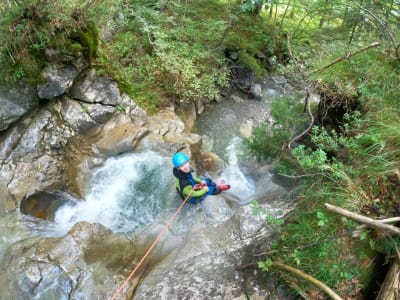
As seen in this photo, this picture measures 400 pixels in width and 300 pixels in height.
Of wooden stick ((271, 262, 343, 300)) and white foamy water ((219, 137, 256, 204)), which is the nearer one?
wooden stick ((271, 262, 343, 300))

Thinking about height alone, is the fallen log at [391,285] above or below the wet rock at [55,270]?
above

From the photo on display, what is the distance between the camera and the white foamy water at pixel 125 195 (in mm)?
5375

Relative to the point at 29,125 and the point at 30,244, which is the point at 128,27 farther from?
the point at 30,244

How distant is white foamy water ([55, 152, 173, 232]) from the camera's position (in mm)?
5375

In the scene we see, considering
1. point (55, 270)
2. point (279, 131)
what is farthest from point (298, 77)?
point (55, 270)

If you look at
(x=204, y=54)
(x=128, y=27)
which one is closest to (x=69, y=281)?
(x=204, y=54)

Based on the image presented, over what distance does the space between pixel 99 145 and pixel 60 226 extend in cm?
177

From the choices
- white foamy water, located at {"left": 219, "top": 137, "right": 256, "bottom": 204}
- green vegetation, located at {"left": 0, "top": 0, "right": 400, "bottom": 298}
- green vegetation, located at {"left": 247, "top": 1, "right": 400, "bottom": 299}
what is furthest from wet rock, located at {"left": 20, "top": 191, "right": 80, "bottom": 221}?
green vegetation, located at {"left": 247, "top": 1, "right": 400, "bottom": 299}

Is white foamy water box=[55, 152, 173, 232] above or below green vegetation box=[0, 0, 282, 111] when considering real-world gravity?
below

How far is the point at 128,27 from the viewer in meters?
8.10

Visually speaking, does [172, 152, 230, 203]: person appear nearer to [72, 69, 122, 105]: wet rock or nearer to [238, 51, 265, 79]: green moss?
[72, 69, 122, 105]: wet rock

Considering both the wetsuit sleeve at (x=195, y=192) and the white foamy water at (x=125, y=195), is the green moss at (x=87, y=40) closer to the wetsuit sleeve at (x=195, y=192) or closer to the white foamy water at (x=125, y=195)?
the white foamy water at (x=125, y=195)

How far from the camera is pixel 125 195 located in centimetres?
583

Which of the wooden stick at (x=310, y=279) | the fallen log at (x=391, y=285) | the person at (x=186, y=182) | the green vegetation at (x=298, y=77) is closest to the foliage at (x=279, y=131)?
the green vegetation at (x=298, y=77)
